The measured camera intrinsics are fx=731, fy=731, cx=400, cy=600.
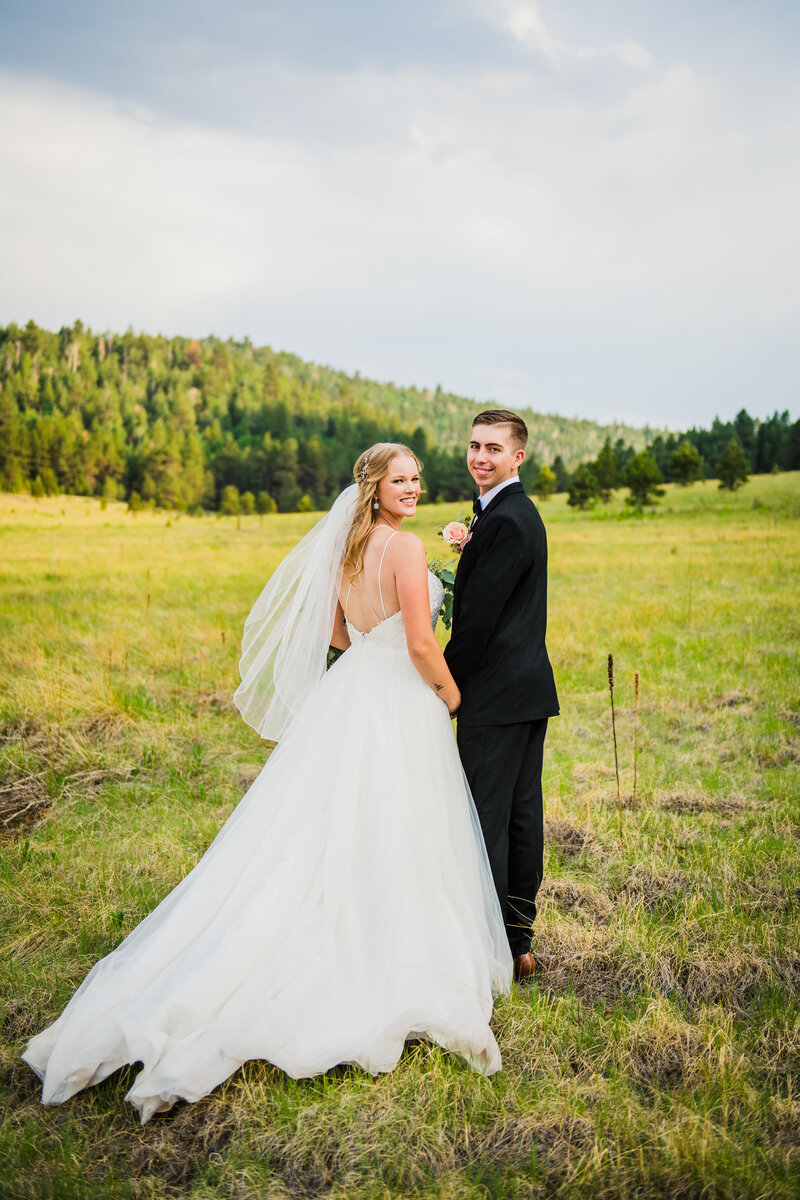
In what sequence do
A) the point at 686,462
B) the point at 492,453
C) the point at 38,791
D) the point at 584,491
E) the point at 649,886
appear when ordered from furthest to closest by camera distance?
1. the point at 686,462
2. the point at 584,491
3. the point at 38,791
4. the point at 649,886
5. the point at 492,453

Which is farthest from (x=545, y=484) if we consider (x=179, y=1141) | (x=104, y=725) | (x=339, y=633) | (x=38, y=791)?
(x=179, y=1141)

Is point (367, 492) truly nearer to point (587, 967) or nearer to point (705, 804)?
point (587, 967)

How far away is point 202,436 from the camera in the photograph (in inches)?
4117

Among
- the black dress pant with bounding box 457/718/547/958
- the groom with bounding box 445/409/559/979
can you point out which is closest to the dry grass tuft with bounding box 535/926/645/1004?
the black dress pant with bounding box 457/718/547/958

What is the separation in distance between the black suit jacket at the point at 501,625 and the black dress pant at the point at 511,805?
0.12 m

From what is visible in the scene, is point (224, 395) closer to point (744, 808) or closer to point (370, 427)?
point (370, 427)

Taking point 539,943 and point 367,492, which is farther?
point 539,943

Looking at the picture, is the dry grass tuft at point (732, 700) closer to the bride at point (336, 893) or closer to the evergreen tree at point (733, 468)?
the bride at point (336, 893)

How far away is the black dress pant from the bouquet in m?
0.61

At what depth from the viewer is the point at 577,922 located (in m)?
4.17

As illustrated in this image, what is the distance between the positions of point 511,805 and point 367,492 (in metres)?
1.73

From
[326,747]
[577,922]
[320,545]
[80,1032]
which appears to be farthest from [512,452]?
[80,1032]

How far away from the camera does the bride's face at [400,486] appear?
3484 millimetres

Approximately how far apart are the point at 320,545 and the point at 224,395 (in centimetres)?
12907
